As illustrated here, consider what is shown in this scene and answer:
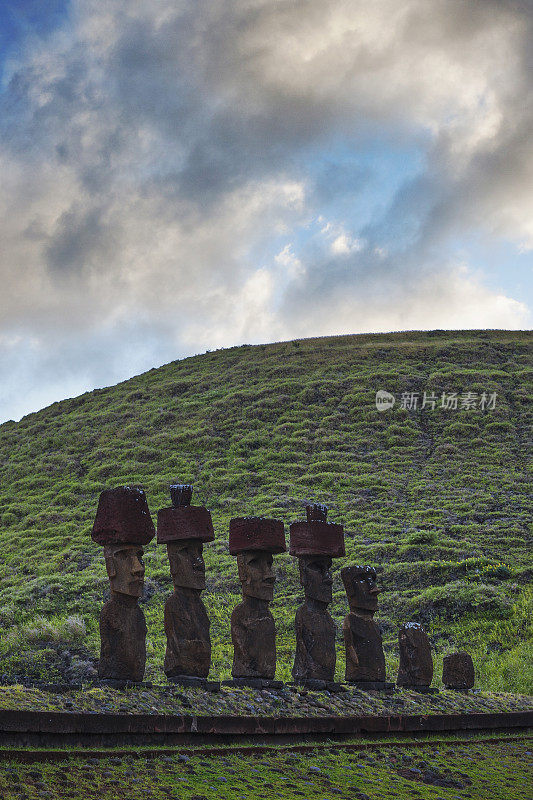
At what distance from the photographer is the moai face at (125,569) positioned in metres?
9.92

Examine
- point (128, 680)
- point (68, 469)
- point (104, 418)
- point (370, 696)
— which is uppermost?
point (104, 418)

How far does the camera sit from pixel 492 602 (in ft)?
72.6

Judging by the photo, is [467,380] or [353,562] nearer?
[353,562]

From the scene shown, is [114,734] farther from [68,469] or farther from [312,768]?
[68,469]

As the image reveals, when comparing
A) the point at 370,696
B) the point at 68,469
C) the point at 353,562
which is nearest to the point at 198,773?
the point at 370,696

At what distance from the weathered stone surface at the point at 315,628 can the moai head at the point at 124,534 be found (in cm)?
330

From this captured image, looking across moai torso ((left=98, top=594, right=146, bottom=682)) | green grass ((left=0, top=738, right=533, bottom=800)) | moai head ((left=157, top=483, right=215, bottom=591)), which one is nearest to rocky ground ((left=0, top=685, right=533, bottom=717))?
moai torso ((left=98, top=594, right=146, bottom=682))

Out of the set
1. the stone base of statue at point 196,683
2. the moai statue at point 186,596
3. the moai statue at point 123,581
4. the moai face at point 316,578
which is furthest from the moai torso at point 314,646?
the moai statue at point 123,581

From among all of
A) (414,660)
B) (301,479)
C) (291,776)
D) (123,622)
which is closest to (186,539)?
(123,622)

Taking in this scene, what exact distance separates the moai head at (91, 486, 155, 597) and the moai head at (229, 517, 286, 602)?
2.02 metres

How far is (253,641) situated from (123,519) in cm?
273

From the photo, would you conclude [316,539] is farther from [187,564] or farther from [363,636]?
[187,564]

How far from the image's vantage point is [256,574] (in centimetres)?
1186

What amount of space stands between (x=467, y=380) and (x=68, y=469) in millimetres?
19908
